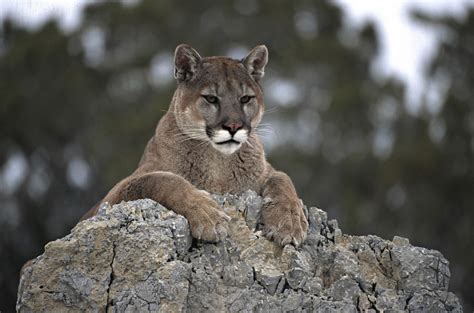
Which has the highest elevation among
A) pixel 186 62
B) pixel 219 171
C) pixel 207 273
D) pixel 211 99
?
pixel 186 62

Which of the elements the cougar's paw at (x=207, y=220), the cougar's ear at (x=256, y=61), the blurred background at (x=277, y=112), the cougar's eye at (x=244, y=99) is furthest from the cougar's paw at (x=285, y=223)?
the blurred background at (x=277, y=112)

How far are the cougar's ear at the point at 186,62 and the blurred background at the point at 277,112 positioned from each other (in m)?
12.7

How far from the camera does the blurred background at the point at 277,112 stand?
22625 mm

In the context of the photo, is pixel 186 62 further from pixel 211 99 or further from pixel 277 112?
pixel 277 112

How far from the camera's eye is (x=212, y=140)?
821 centimetres

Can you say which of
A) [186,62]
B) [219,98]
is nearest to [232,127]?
[219,98]

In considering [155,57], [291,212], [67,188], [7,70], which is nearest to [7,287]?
[67,188]

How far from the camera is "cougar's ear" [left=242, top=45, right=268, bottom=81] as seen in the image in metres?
8.95

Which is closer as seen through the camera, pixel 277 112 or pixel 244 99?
pixel 244 99

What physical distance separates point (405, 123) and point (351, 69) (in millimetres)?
2479

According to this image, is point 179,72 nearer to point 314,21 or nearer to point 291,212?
point 291,212

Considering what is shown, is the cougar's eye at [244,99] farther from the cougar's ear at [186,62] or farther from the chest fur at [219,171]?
the cougar's ear at [186,62]

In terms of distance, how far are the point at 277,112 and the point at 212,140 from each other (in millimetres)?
16417

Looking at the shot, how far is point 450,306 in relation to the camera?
21.8 ft
